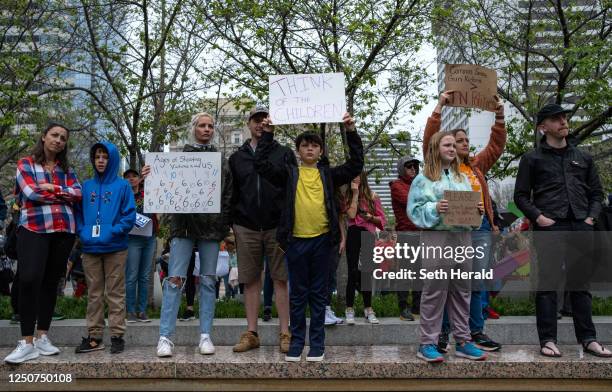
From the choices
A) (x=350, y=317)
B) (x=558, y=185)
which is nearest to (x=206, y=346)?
(x=350, y=317)

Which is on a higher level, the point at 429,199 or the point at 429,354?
the point at 429,199

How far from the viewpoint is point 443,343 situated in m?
5.18

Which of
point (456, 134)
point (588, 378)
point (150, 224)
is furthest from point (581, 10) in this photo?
point (150, 224)

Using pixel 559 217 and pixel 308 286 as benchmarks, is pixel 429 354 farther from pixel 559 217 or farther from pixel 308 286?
pixel 559 217

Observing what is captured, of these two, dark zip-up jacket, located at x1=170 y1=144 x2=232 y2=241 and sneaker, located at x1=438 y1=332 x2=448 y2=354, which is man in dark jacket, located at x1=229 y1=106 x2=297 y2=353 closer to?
dark zip-up jacket, located at x1=170 y1=144 x2=232 y2=241

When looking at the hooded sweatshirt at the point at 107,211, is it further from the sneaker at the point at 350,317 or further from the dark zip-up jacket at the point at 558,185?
the dark zip-up jacket at the point at 558,185

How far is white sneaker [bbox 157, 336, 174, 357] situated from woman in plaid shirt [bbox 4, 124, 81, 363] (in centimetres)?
101

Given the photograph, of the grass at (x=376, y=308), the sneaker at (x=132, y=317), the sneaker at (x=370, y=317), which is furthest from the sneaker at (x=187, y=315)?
Result: the sneaker at (x=370, y=317)

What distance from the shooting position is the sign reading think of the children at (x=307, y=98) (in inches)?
208

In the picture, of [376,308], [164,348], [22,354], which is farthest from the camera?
[376,308]

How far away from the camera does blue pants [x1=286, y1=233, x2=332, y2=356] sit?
4.94 metres

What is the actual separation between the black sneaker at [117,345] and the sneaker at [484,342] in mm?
3282

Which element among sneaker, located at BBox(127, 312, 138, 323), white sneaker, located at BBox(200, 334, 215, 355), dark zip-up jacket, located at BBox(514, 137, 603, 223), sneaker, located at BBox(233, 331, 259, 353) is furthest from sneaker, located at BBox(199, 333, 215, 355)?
dark zip-up jacket, located at BBox(514, 137, 603, 223)

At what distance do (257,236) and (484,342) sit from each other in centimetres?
232
